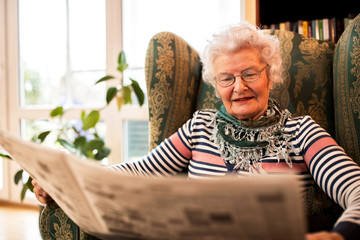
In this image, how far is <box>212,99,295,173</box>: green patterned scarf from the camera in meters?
0.96

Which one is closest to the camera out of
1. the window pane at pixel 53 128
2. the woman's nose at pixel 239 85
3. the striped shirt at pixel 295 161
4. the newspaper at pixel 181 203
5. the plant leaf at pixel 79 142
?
the newspaper at pixel 181 203

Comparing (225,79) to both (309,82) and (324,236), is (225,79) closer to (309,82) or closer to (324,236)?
(309,82)

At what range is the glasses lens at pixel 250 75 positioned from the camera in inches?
39.7

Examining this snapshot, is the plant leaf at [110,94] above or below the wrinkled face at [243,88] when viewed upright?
below

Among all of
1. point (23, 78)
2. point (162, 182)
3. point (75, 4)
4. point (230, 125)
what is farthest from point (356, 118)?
point (23, 78)

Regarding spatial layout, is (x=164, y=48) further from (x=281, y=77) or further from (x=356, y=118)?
(x=356, y=118)

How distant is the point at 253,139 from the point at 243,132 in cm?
5

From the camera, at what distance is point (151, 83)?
4.19 feet

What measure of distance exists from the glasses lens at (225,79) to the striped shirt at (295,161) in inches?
5.9

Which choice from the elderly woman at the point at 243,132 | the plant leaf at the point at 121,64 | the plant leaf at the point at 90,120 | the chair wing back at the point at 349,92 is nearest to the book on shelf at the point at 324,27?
the chair wing back at the point at 349,92

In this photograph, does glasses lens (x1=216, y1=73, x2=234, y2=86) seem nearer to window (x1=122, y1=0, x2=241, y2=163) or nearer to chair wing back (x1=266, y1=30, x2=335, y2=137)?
chair wing back (x1=266, y1=30, x2=335, y2=137)

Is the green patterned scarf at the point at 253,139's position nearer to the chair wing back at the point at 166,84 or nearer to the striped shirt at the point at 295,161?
the striped shirt at the point at 295,161

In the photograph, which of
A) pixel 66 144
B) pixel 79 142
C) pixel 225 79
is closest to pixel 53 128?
pixel 66 144

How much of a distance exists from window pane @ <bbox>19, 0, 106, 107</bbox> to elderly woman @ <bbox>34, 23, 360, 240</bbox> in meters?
1.74
